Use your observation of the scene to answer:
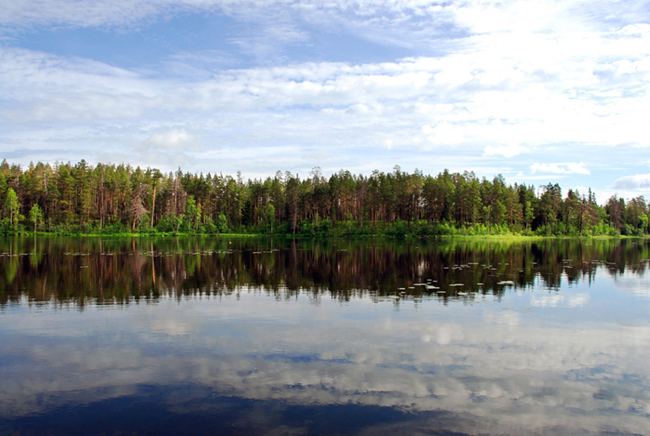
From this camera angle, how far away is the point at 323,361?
10477 mm

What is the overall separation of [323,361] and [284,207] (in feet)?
357

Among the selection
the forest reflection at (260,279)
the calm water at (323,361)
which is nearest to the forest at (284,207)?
the forest reflection at (260,279)

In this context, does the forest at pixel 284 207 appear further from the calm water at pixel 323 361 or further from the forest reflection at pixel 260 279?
the calm water at pixel 323 361

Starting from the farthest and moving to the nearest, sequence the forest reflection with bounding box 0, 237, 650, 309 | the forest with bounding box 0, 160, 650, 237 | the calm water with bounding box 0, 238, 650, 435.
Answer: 1. the forest with bounding box 0, 160, 650, 237
2. the forest reflection with bounding box 0, 237, 650, 309
3. the calm water with bounding box 0, 238, 650, 435

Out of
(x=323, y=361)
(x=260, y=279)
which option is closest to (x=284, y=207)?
(x=260, y=279)

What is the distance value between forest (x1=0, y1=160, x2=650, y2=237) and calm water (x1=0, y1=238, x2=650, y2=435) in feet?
262

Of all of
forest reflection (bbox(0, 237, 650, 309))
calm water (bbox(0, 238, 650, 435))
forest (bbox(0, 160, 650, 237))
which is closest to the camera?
calm water (bbox(0, 238, 650, 435))

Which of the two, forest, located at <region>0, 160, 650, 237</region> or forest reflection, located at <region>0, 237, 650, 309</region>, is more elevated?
forest, located at <region>0, 160, 650, 237</region>

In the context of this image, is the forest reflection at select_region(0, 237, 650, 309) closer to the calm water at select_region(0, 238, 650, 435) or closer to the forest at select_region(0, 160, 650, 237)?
the calm water at select_region(0, 238, 650, 435)

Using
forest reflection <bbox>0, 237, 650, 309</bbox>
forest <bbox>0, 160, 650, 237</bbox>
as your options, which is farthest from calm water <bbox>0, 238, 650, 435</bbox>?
forest <bbox>0, 160, 650, 237</bbox>

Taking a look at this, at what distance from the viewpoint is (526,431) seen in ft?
24.3

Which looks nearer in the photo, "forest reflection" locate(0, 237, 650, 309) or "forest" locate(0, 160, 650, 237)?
"forest reflection" locate(0, 237, 650, 309)

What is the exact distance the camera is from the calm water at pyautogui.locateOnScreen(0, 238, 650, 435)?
776 centimetres

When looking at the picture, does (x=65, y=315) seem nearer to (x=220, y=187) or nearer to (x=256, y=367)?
(x=256, y=367)
